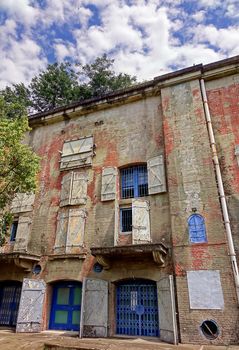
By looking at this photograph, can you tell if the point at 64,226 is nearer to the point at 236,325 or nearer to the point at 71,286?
the point at 71,286

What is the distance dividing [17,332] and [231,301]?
7301 mm

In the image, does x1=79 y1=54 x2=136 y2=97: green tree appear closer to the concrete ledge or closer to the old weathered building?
the old weathered building

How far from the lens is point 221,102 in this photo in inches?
399

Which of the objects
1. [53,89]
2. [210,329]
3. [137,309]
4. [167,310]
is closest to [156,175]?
[167,310]

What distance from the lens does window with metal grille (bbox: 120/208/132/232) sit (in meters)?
9.77

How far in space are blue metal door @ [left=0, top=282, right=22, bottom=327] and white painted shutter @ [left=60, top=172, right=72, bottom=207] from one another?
151 inches

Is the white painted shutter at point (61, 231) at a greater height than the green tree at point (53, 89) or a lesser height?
lesser

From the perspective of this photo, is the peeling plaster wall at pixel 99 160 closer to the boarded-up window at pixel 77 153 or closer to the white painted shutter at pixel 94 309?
the boarded-up window at pixel 77 153

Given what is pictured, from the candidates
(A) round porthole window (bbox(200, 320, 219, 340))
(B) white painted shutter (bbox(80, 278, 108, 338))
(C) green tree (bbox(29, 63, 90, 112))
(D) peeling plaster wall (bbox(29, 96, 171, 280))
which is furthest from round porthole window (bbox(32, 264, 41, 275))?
(C) green tree (bbox(29, 63, 90, 112))

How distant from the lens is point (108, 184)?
10.5 metres

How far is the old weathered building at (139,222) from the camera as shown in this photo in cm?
778

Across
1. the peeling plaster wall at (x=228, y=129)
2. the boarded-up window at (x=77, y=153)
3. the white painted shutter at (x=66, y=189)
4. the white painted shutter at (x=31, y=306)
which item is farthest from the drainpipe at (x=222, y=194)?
the white painted shutter at (x=31, y=306)

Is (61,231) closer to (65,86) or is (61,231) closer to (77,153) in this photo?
(77,153)

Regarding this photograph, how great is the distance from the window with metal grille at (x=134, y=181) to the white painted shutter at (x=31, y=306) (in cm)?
479
